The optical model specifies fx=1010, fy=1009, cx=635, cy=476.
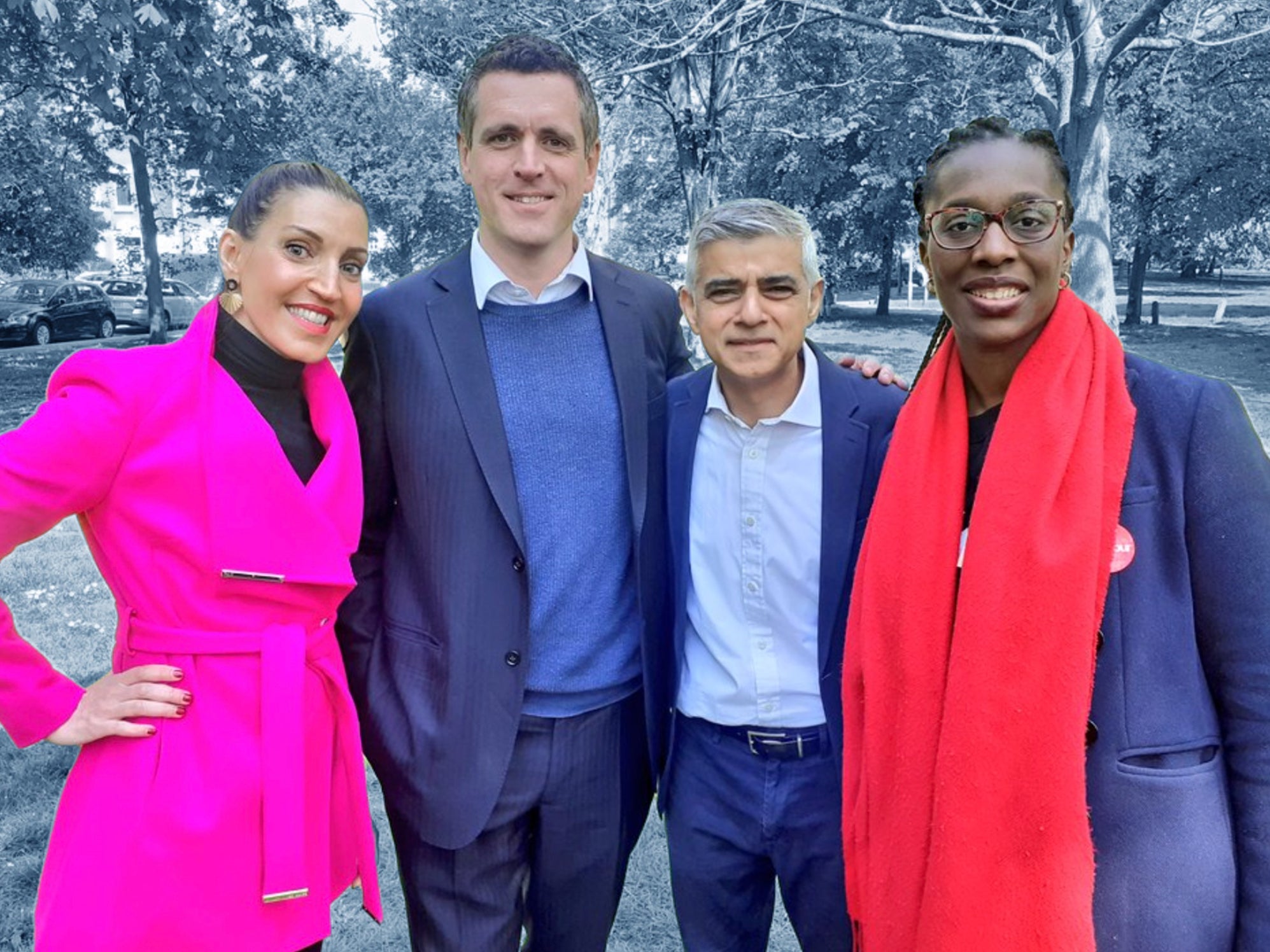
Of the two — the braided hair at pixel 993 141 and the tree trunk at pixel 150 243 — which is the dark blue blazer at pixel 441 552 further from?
the tree trunk at pixel 150 243

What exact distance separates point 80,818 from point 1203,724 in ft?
6.68

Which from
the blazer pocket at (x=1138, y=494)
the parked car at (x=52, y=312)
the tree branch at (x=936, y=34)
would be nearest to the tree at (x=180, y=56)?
the tree branch at (x=936, y=34)

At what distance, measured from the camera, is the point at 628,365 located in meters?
2.60

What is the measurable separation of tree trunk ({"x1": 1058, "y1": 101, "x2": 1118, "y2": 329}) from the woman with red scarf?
36.4 feet

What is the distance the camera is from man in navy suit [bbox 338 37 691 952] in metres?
2.44

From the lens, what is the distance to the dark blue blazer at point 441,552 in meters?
2.43

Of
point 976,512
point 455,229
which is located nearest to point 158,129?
point 455,229

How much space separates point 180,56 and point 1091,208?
33.1 feet

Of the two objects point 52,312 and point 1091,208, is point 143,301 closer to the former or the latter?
point 52,312

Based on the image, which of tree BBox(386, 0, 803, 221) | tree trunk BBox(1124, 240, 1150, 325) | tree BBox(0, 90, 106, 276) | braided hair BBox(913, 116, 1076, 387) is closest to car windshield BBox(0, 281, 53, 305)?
tree BBox(0, 90, 106, 276)

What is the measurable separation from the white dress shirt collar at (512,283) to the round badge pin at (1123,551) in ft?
4.77

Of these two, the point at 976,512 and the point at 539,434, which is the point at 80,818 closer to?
the point at 539,434

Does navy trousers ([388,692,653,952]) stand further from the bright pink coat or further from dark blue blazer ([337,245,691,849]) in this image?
the bright pink coat

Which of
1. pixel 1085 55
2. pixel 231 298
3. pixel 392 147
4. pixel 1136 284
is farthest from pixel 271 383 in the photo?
pixel 392 147
